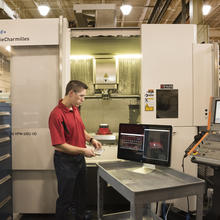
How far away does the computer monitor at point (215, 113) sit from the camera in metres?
1.70

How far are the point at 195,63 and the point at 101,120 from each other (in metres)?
1.50

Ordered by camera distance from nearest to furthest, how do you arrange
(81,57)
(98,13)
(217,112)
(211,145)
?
(211,145) → (217,112) → (98,13) → (81,57)

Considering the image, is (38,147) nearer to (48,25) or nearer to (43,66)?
(43,66)

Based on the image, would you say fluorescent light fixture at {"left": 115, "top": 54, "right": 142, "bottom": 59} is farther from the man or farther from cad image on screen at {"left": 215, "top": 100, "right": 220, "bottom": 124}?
cad image on screen at {"left": 215, "top": 100, "right": 220, "bottom": 124}

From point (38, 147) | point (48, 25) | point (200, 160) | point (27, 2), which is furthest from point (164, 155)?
point (27, 2)

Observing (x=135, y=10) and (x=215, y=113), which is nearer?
(x=215, y=113)

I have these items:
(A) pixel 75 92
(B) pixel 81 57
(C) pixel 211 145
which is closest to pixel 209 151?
(C) pixel 211 145

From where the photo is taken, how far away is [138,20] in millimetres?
5000

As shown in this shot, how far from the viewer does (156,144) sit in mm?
1522

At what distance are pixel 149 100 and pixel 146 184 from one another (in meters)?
1.07

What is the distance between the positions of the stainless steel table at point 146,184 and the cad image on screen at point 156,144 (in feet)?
0.39

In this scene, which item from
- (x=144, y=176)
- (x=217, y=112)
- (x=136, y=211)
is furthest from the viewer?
(x=217, y=112)

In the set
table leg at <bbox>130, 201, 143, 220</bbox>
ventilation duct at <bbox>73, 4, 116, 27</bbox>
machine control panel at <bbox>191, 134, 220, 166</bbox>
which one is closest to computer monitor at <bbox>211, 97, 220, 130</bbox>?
machine control panel at <bbox>191, 134, 220, 166</bbox>

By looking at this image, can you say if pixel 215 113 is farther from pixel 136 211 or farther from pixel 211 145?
pixel 136 211
